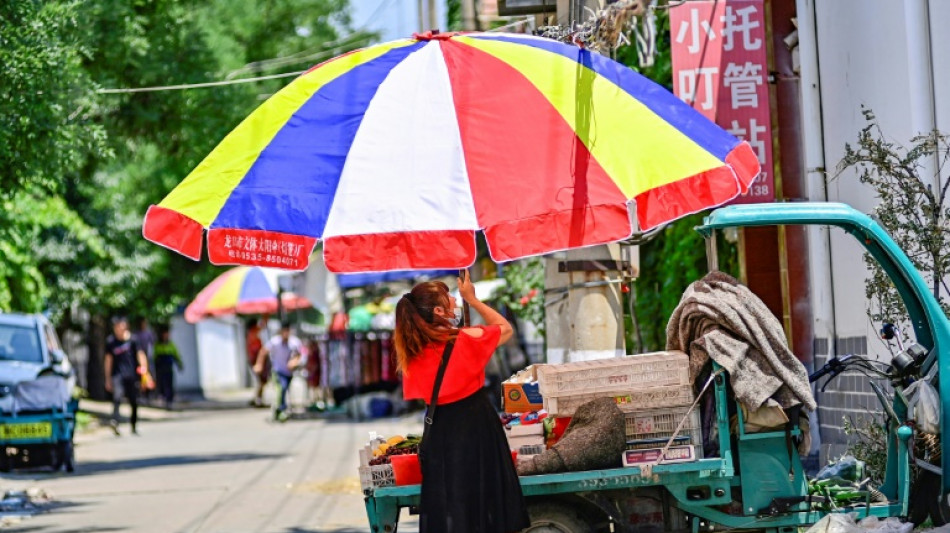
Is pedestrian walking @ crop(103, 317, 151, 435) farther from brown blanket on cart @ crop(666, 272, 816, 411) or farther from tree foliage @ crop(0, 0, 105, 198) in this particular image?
brown blanket on cart @ crop(666, 272, 816, 411)

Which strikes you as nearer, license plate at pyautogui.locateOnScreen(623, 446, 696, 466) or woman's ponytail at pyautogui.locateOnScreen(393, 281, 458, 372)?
woman's ponytail at pyautogui.locateOnScreen(393, 281, 458, 372)

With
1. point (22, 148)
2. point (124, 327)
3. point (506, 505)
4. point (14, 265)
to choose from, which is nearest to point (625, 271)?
point (506, 505)

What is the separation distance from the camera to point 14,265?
23.8 meters

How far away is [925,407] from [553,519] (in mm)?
2108

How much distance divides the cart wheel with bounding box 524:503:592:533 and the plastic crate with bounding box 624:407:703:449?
54 cm

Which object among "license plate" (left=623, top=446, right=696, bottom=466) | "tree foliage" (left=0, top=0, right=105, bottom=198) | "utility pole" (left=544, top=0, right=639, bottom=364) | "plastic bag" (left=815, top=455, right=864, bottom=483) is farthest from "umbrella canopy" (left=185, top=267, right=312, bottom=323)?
"license plate" (left=623, top=446, right=696, bottom=466)

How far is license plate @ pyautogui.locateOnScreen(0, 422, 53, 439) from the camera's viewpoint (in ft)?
58.9

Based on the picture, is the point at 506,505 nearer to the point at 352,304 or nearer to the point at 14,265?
the point at 14,265

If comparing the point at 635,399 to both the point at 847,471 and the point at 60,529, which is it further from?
the point at 60,529

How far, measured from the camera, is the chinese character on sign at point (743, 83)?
42.9 feet

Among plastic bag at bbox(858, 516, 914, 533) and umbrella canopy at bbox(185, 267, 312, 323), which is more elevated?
umbrella canopy at bbox(185, 267, 312, 323)

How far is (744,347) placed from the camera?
7.88 meters

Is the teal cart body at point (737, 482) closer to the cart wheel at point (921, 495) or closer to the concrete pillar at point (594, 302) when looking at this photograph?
the cart wheel at point (921, 495)

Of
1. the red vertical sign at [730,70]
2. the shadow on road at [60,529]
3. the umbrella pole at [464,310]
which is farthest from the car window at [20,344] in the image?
the umbrella pole at [464,310]
